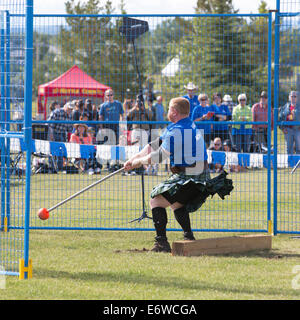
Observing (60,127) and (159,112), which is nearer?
(159,112)

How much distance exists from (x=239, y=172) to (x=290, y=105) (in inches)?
115

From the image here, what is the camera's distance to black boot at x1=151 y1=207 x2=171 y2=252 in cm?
735

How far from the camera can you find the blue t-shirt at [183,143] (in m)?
7.17

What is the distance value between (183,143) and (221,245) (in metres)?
1.23

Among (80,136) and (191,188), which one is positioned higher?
(80,136)

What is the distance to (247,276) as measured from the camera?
626 cm

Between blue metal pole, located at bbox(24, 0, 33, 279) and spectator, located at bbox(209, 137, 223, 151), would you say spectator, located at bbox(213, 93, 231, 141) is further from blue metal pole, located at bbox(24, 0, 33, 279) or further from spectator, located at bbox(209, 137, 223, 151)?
blue metal pole, located at bbox(24, 0, 33, 279)

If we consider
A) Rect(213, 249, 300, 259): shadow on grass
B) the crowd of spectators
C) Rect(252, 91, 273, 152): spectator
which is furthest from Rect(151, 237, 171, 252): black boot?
Rect(252, 91, 273, 152): spectator

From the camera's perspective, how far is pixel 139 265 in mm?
6691

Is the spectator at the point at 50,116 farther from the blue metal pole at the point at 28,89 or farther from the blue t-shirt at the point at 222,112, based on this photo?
the blue metal pole at the point at 28,89

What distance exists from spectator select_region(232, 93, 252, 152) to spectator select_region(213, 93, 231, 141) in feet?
0.44

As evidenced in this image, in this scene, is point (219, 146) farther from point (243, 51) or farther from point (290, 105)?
point (290, 105)
